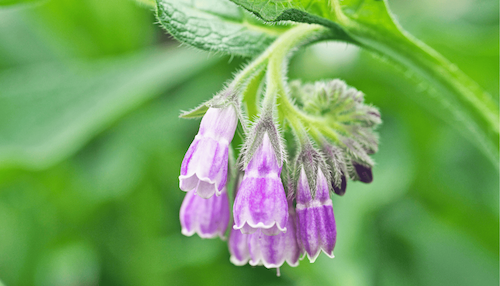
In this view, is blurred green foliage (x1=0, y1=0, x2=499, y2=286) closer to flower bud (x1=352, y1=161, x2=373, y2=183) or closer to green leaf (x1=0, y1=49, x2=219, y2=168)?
green leaf (x1=0, y1=49, x2=219, y2=168)

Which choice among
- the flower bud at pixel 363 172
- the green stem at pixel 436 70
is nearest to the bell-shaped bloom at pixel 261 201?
the flower bud at pixel 363 172

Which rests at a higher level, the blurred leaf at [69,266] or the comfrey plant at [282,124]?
the comfrey plant at [282,124]

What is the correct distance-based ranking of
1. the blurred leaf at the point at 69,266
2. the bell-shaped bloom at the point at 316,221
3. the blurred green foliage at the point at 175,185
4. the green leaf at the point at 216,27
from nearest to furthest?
the bell-shaped bloom at the point at 316,221 → the green leaf at the point at 216,27 → the blurred green foliage at the point at 175,185 → the blurred leaf at the point at 69,266

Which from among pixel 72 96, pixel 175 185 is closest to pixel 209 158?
pixel 175 185

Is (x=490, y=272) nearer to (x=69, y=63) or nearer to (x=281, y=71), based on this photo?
(x=281, y=71)

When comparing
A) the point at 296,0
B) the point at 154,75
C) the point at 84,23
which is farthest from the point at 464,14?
the point at 296,0

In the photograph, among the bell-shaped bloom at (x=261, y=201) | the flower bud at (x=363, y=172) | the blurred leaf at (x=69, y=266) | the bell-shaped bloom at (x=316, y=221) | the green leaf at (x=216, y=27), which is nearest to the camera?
the bell-shaped bloom at (x=261, y=201)

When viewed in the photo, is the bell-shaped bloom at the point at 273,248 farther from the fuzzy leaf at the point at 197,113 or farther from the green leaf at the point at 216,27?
the green leaf at the point at 216,27
